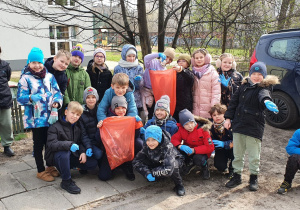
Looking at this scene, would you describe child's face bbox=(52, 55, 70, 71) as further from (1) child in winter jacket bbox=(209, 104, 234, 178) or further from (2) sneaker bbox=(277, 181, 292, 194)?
(2) sneaker bbox=(277, 181, 292, 194)

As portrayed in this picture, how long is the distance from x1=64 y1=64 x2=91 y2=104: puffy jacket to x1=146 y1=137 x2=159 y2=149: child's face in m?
1.37

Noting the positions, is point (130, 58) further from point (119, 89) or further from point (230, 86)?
point (230, 86)

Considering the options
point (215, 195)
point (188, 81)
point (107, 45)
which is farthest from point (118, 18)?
point (215, 195)

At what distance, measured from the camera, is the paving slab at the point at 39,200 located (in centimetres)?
293

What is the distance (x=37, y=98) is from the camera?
331 cm

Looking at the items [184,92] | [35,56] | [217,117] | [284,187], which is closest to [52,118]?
[35,56]

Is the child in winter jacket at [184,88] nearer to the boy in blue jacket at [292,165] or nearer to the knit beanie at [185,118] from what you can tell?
the knit beanie at [185,118]

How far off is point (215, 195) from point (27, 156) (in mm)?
2861

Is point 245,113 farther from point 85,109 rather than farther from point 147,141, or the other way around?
point 85,109

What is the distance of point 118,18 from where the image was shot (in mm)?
6074

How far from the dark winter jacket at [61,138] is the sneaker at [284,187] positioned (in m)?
2.40

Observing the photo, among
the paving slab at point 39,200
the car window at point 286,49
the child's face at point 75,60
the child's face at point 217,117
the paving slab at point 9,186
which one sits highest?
the car window at point 286,49

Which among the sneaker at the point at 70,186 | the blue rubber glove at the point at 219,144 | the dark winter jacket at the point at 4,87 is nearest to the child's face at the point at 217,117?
the blue rubber glove at the point at 219,144

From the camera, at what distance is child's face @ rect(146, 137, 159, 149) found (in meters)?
3.28
